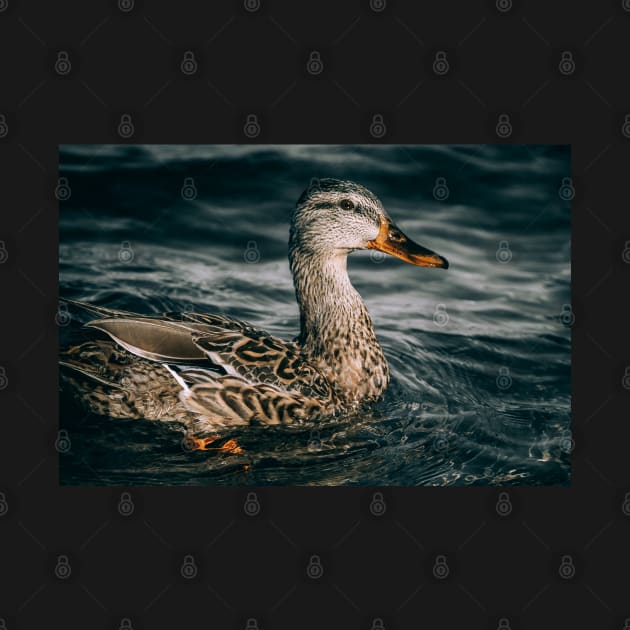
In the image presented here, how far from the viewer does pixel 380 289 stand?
6.14 meters

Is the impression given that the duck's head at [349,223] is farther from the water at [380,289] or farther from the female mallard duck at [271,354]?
the water at [380,289]

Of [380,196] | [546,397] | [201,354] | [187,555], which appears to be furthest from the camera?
[380,196]

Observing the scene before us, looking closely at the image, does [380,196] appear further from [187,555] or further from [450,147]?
[187,555]

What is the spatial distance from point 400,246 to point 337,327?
0.66 meters

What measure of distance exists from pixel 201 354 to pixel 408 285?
1607 millimetres

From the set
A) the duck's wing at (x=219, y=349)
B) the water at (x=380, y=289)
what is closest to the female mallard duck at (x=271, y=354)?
the duck's wing at (x=219, y=349)

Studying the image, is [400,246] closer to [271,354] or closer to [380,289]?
[380,289]

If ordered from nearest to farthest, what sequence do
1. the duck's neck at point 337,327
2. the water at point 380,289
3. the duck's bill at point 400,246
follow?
the water at point 380,289 < the duck's bill at point 400,246 < the duck's neck at point 337,327

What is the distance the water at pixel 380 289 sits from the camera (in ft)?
16.5

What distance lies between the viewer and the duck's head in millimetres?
5328

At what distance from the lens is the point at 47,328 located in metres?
4.95

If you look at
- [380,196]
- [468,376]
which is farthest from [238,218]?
[468,376]

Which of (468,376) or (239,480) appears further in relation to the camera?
(468,376)

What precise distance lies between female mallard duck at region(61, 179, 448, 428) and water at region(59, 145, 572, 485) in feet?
0.40
